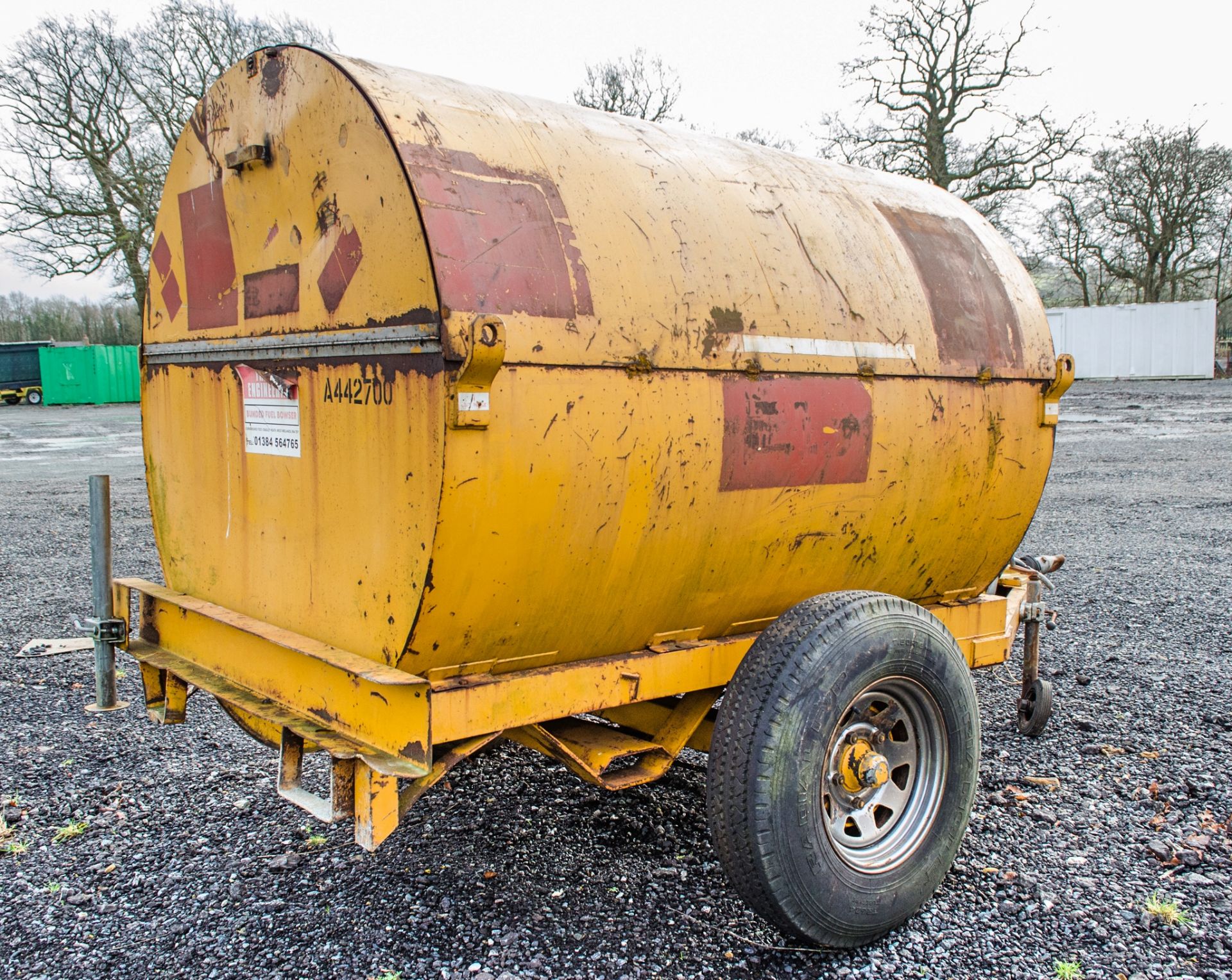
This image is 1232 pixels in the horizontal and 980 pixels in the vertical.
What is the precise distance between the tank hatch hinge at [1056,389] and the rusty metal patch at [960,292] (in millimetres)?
209

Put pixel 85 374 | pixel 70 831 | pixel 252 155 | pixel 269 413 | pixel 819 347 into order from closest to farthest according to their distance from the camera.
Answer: pixel 252 155
pixel 269 413
pixel 819 347
pixel 70 831
pixel 85 374

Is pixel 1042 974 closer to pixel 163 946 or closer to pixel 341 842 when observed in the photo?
pixel 341 842

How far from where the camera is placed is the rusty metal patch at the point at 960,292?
142 inches

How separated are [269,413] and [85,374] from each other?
37.8 metres

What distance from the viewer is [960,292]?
146 inches

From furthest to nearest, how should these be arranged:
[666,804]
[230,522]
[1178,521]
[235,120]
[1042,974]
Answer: [1178,521], [666,804], [230,522], [235,120], [1042,974]

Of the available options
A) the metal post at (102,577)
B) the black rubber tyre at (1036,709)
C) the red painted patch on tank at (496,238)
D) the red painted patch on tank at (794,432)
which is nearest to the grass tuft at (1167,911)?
the black rubber tyre at (1036,709)

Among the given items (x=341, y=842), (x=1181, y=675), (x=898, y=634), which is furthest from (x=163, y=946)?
(x=1181, y=675)

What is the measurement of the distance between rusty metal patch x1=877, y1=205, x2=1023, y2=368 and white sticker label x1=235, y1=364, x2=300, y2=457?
7.17 feet

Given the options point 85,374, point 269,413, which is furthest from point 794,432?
point 85,374

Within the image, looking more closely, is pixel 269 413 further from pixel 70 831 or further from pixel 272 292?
pixel 70 831

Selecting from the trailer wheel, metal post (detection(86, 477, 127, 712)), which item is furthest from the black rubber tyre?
metal post (detection(86, 477, 127, 712))

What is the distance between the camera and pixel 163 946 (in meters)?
2.94

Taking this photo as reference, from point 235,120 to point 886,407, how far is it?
7.35 feet
